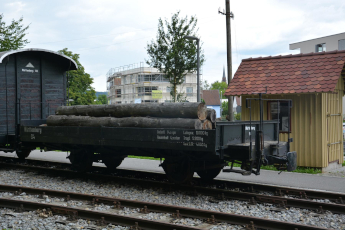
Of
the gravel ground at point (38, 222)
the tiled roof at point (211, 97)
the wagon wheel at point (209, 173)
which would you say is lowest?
the gravel ground at point (38, 222)

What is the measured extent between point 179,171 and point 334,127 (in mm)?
6979

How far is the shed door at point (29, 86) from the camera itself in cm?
1199

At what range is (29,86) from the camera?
484 inches

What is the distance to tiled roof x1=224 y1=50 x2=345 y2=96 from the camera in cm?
1171

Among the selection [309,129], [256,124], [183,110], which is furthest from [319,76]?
[183,110]

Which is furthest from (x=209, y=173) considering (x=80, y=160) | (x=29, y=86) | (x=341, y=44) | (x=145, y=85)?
(x=145, y=85)

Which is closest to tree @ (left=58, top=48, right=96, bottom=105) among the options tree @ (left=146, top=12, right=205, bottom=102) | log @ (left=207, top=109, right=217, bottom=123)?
tree @ (left=146, top=12, right=205, bottom=102)

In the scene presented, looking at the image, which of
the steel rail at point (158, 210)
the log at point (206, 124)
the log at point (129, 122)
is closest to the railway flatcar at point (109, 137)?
the log at point (129, 122)

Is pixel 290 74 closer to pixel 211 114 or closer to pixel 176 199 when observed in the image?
pixel 211 114

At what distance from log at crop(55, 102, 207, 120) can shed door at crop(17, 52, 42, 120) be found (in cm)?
213

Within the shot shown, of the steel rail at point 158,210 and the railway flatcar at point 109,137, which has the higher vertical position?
the railway flatcar at point 109,137

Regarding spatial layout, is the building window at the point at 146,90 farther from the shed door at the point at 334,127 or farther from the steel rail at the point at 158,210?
the steel rail at the point at 158,210

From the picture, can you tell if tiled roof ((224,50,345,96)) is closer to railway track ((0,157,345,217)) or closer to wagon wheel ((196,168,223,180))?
wagon wheel ((196,168,223,180))

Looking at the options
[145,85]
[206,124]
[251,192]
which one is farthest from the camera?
[145,85]
